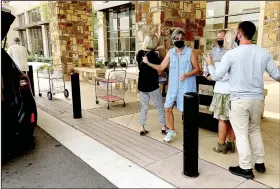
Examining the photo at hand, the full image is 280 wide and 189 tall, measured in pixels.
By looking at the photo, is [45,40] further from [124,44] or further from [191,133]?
[191,133]

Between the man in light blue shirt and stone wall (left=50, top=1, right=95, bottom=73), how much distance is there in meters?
8.09

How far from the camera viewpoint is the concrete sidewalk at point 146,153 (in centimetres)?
258

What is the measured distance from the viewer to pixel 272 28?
9.52 meters

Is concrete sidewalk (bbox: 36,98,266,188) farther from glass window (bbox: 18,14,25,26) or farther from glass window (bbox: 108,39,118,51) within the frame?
glass window (bbox: 18,14,25,26)

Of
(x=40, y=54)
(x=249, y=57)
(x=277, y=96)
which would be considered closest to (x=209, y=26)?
(x=277, y=96)

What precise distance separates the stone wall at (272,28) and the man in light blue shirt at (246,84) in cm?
805

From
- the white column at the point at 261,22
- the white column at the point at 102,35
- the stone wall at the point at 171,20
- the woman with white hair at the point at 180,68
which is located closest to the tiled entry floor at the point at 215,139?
the woman with white hair at the point at 180,68

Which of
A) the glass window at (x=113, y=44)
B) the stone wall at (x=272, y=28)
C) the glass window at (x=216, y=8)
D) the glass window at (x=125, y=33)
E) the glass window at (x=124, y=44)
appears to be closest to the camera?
the stone wall at (x=272, y=28)

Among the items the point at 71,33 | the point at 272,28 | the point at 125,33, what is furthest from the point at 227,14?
the point at 125,33

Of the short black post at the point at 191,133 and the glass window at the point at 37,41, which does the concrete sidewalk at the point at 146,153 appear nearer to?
the short black post at the point at 191,133

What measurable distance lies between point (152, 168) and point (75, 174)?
88 cm

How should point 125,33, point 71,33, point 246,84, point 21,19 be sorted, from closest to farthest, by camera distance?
point 246,84 < point 71,33 < point 125,33 < point 21,19

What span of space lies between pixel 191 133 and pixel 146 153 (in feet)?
2.90

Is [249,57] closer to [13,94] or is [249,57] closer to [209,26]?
[13,94]
